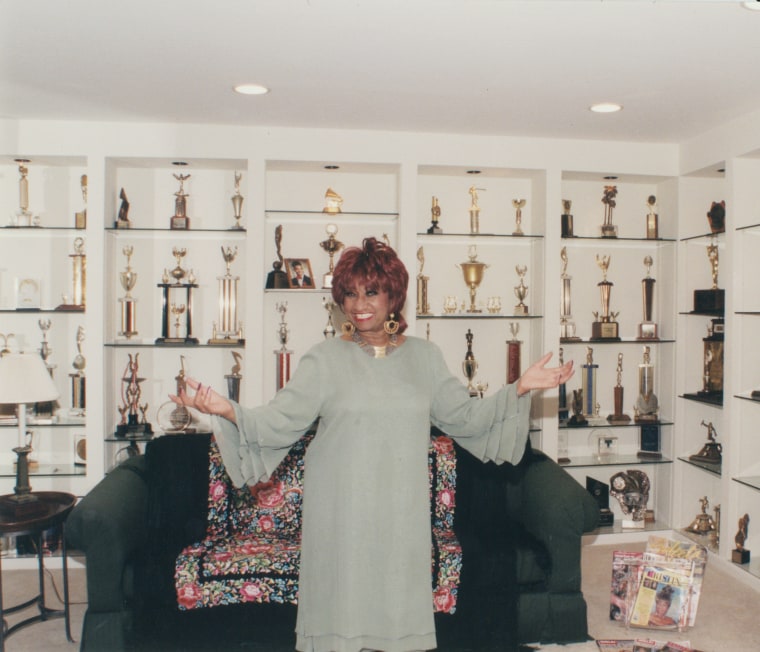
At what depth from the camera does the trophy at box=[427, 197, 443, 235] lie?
445 cm

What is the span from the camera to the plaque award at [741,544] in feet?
12.6

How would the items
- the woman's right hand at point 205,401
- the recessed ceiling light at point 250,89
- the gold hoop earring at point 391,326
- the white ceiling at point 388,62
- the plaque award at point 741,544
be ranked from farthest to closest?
1. the plaque award at point 741,544
2. the recessed ceiling light at point 250,89
3. the white ceiling at point 388,62
4. the gold hoop earring at point 391,326
5. the woman's right hand at point 205,401

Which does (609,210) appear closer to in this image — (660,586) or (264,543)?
(660,586)

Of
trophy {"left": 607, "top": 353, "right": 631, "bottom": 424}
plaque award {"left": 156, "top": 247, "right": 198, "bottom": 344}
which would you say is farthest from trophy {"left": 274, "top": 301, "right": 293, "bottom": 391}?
trophy {"left": 607, "top": 353, "right": 631, "bottom": 424}

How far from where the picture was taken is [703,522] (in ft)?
14.3

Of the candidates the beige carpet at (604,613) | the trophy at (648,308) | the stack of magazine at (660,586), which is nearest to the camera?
the beige carpet at (604,613)

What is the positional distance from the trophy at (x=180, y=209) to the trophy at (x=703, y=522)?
3724 millimetres

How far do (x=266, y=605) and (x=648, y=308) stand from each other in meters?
3.20

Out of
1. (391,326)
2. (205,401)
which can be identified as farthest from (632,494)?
(205,401)

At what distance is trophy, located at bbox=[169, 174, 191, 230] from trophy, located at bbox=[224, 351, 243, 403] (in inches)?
34.1

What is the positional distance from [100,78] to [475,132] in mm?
2119

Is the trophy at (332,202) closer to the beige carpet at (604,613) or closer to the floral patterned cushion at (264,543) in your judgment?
the floral patterned cushion at (264,543)

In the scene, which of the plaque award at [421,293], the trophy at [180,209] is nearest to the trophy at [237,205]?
the trophy at [180,209]

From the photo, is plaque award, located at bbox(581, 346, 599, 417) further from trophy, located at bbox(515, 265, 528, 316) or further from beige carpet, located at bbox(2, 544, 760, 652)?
beige carpet, located at bbox(2, 544, 760, 652)
